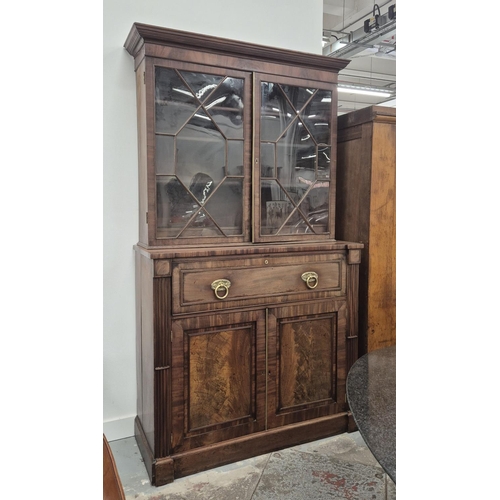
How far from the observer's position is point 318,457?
79.0 inches

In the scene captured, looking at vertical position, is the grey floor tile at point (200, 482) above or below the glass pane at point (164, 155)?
below

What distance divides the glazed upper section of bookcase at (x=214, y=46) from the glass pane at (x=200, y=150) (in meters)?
0.28

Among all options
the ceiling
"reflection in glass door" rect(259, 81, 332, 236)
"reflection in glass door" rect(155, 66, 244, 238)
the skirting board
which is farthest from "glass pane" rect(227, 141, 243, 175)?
the ceiling

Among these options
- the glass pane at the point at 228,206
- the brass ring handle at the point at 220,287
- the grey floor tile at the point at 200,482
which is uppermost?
the glass pane at the point at 228,206

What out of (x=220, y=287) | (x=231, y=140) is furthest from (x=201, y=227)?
(x=231, y=140)

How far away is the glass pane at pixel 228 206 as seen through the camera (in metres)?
2.06

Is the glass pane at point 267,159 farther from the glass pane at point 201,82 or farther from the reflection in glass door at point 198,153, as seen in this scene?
the glass pane at point 201,82

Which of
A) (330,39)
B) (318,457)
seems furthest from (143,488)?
(330,39)

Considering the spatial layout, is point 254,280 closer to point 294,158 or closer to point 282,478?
point 294,158

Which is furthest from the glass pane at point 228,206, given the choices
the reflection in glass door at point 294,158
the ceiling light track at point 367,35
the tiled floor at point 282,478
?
the ceiling light track at point 367,35

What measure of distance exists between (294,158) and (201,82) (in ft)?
1.92

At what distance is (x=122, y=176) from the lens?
210cm
